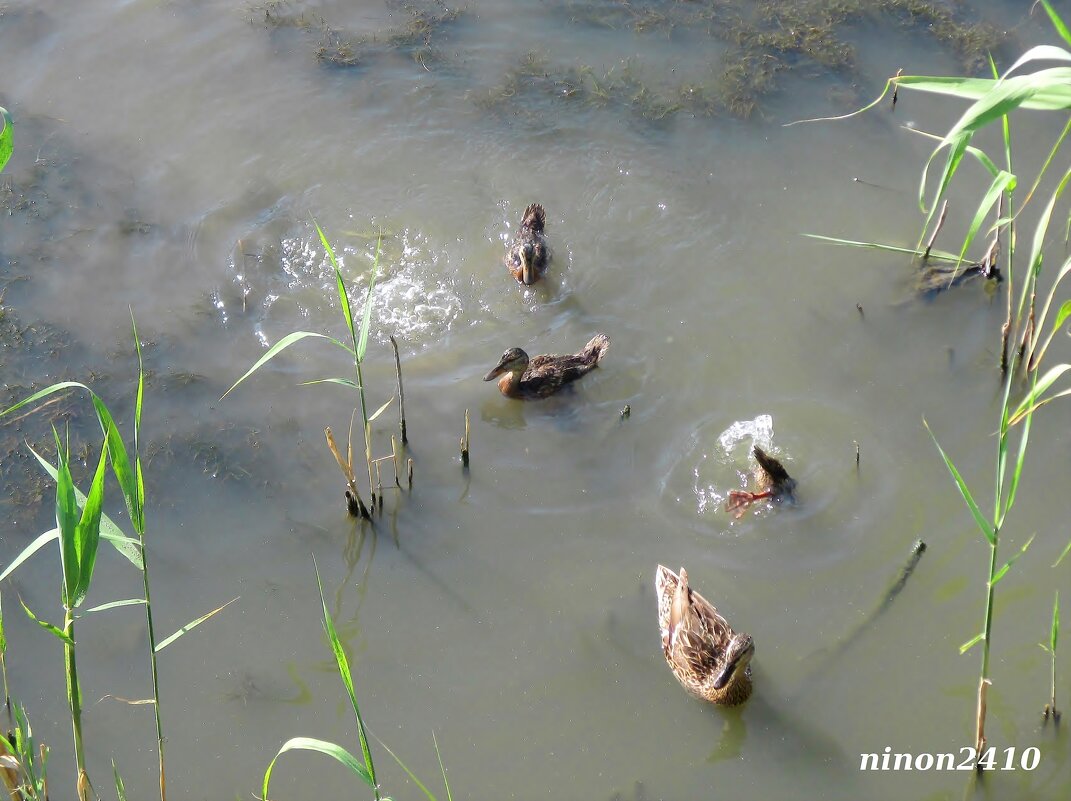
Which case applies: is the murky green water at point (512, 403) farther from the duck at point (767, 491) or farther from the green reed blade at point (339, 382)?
the green reed blade at point (339, 382)

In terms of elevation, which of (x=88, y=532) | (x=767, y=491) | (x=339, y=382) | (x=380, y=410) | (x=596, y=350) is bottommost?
(x=767, y=491)

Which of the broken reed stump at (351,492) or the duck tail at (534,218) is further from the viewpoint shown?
the duck tail at (534,218)

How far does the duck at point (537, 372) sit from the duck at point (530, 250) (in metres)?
0.73

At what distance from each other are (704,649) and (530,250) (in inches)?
118

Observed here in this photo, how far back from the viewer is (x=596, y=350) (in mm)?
6590

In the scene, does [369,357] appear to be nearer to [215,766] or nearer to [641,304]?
[641,304]

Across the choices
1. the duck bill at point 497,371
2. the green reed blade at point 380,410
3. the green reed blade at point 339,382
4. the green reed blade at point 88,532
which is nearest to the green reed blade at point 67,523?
the green reed blade at point 88,532

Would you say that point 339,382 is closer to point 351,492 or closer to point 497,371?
point 351,492

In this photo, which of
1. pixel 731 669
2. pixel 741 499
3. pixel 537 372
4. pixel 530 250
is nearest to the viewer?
pixel 731 669

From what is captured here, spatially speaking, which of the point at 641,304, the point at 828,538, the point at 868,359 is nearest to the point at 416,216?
the point at 641,304

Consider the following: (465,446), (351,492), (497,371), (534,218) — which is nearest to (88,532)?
(351,492)

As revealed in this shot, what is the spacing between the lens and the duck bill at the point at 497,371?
6.41 metres

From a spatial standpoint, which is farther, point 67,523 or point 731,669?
point 731,669

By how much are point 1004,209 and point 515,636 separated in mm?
3979
